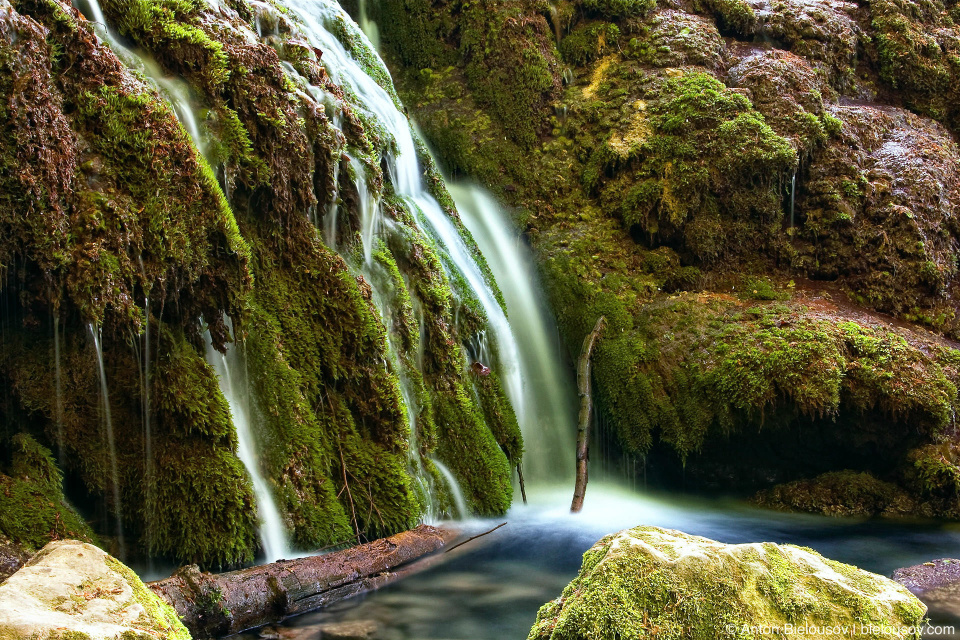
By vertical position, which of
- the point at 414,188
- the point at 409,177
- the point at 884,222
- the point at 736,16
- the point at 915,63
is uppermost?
the point at 736,16

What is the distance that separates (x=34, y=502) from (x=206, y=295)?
5.38 ft

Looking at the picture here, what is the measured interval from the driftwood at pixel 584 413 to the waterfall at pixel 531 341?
0.35 m

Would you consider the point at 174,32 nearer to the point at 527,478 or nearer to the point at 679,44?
the point at 527,478

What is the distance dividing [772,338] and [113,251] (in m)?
6.99

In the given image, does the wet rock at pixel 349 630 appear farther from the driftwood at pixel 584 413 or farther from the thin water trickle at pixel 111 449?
the driftwood at pixel 584 413

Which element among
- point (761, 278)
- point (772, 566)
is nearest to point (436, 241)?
point (761, 278)

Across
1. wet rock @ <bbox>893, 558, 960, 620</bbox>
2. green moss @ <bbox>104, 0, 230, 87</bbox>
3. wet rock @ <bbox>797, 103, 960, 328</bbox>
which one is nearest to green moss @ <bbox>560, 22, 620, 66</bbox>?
wet rock @ <bbox>797, 103, 960, 328</bbox>

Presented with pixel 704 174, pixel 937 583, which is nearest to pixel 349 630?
pixel 937 583

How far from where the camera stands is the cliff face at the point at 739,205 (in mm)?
8336

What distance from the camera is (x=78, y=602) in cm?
254

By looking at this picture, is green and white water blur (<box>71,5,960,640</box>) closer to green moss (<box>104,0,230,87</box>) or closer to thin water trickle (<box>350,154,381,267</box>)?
thin water trickle (<box>350,154,381,267</box>)

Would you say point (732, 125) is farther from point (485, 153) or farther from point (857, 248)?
point (485, 153)

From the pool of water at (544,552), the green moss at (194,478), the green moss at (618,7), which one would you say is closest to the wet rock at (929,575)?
the pool of water at (544,552)

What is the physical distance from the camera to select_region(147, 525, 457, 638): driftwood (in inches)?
151
